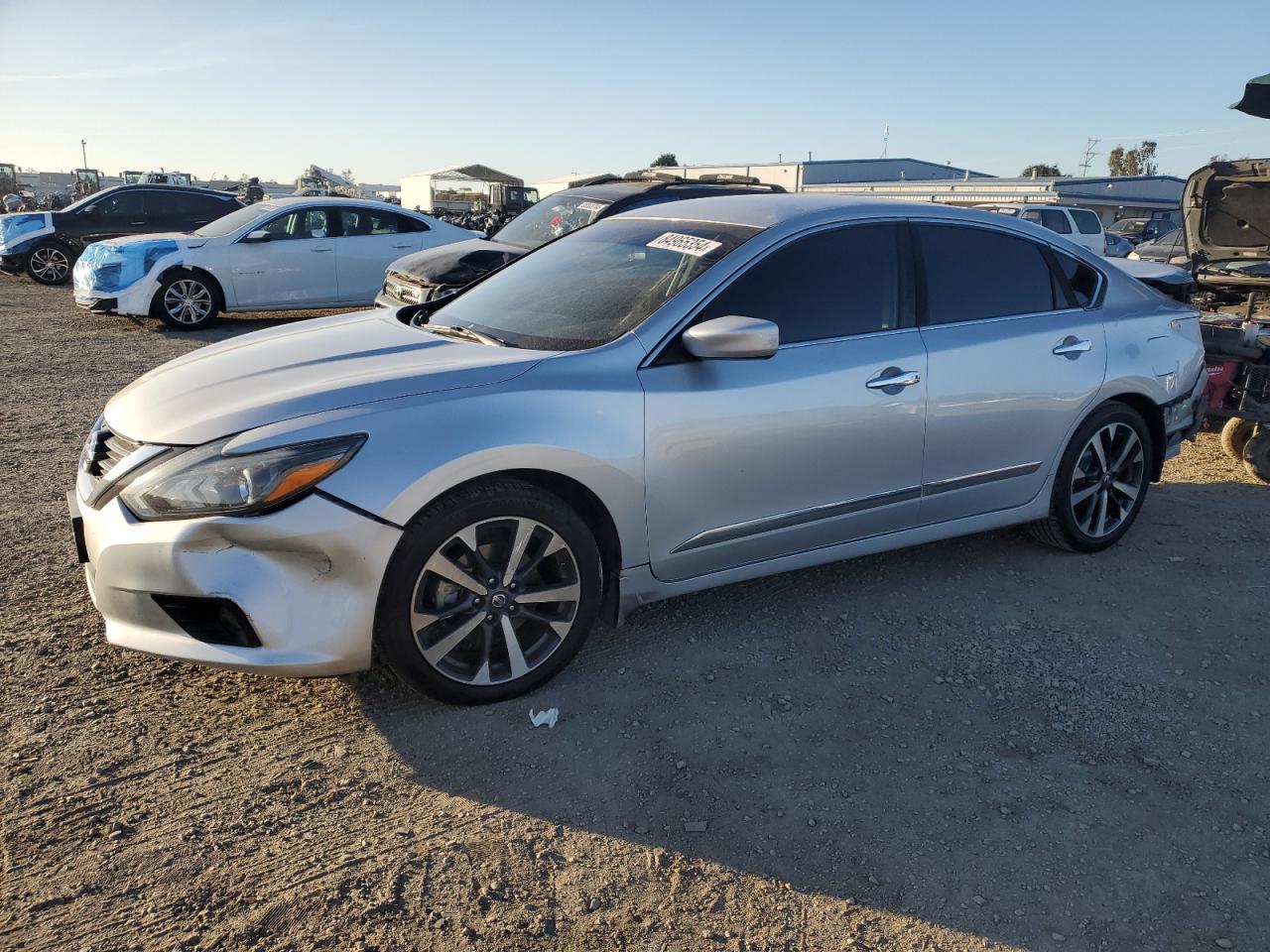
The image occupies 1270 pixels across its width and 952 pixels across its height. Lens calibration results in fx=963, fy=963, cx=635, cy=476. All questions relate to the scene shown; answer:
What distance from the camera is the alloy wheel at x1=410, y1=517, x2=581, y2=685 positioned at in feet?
9.76

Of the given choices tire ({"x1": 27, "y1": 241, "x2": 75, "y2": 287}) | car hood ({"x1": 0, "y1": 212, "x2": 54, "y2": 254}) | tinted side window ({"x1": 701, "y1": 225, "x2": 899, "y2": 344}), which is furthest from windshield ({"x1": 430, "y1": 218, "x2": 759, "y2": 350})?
tire ({"x1": 27, "y1": 241, "x2": 75, "y2": 287})

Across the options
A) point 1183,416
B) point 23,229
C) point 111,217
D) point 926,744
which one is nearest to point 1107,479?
point 1183,416

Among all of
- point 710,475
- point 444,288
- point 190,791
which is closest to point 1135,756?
point 710,475

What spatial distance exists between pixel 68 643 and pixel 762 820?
2.54 meters

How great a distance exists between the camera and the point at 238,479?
2754 mm

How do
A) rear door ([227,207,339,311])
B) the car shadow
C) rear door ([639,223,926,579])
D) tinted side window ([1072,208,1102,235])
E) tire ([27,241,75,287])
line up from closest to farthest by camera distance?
the car shadow, rear door ([639,223,926,579]), rear door ([227,207,339,311]), tire ([27,241,75,287]), tinted side window ([1072,208,1102,235])

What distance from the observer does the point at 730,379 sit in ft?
11.1

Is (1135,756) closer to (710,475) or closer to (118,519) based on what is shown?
(710,475)

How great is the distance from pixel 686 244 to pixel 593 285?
1.31ft

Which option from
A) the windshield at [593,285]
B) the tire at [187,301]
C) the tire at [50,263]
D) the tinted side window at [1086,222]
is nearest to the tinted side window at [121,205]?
the tire at [50,263]

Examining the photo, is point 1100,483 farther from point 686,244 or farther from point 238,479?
point 238,479

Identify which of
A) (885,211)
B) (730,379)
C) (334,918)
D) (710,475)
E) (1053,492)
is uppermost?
(885,211)

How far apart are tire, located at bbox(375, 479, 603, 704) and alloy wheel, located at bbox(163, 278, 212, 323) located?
9.30 metres

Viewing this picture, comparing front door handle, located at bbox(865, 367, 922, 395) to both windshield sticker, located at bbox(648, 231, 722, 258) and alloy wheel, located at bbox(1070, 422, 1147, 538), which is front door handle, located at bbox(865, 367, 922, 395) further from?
alloy wheel, located at bbox(1070, 422, 1147, 538)
